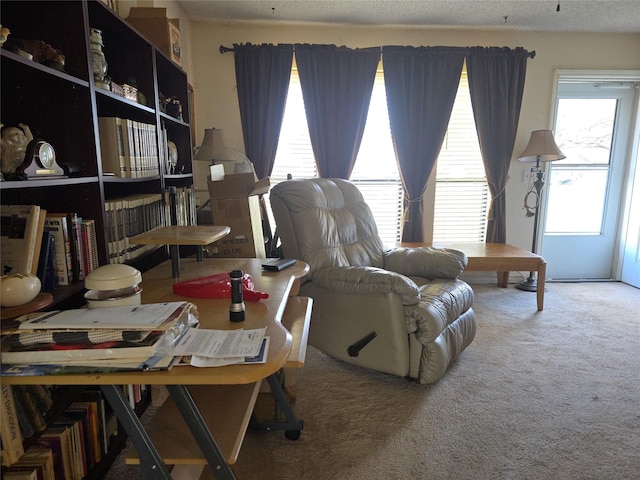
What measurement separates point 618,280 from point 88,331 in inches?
185

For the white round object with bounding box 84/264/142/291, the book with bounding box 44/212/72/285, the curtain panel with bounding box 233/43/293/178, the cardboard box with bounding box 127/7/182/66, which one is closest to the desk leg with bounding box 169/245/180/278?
the book with bounding box 44/212/72/285

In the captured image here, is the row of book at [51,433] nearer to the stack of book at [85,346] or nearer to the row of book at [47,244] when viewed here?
the stack of book at [85,346]

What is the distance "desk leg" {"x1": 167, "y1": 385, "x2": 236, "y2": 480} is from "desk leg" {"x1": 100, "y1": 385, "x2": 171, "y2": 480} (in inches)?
3.6

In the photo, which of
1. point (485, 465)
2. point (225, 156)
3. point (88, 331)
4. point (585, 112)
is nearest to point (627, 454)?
point (485, 465)

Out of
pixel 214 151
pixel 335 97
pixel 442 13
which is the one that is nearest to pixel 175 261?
pixel 214 151

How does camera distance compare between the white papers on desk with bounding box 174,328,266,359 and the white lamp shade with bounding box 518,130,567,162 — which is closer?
the white papers on desk with bounding box 174,328,266,359

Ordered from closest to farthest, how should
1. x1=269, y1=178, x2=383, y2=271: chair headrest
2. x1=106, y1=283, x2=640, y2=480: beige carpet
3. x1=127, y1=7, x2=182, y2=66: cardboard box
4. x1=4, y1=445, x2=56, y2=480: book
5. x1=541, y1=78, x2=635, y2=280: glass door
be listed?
x1=4, y1=445, x2=56, y2=480: book → x1=106, y1=283, x2=640, y2=480: beige carpet → x1=127, y1=7, x2=182, y2=66: cardboard box → x1=269, y1=178, x2=383, y2=271: chair headrest → x1=541, y1=78, x2=635, y2=280: glass door

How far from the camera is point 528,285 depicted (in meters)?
3.68

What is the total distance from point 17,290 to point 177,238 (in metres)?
0.58

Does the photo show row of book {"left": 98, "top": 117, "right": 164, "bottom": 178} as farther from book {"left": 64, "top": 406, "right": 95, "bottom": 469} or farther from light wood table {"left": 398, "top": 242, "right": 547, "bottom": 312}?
light wood table {"left": 398, "top": 242, "right": 547, "bottom": 312}

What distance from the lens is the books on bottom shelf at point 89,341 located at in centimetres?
79

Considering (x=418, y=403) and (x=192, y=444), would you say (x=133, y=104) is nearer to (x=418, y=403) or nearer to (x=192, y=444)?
(x=192, y=444)

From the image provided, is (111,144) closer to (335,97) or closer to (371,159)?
(335,97)

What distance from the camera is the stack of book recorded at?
79 cm
